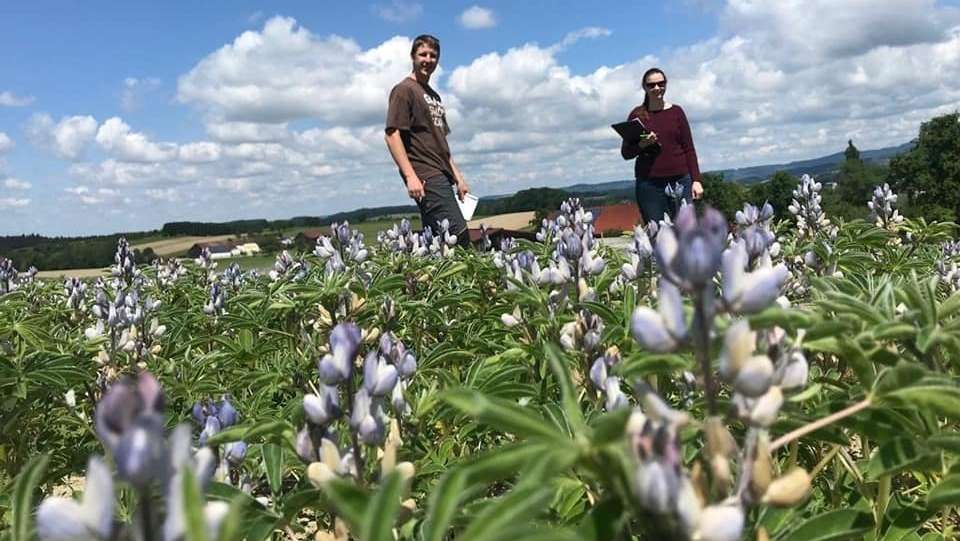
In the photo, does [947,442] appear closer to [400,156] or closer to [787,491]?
[787,491]

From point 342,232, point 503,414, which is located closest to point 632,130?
point 342,232

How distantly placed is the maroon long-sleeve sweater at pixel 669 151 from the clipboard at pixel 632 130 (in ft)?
0.21

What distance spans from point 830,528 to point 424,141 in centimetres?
499

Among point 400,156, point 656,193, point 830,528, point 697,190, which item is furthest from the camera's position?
point 656,193

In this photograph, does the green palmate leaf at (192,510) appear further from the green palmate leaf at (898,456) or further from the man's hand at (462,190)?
the man's hand at (462,190)

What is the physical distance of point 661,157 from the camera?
6.56m

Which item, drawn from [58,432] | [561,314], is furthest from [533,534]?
[58,432]

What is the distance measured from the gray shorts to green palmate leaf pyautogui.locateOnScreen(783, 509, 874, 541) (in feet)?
16.3

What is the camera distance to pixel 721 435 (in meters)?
0.89

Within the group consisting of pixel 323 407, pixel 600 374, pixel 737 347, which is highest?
pixel 737 347

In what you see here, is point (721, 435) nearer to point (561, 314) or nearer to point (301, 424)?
point (301, 424)

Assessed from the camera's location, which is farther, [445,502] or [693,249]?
[693,249]

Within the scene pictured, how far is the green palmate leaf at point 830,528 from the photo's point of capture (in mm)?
1108

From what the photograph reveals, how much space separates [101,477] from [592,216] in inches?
181
